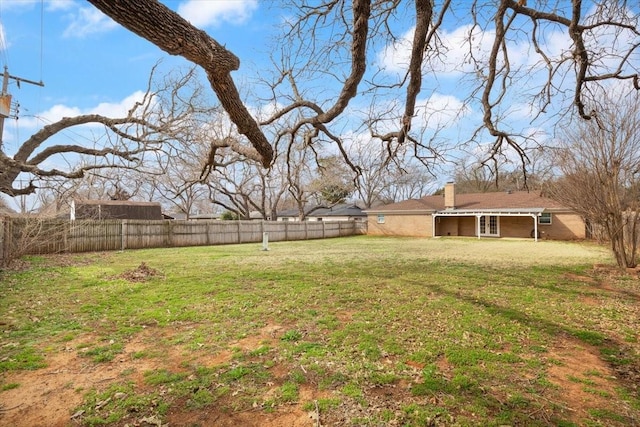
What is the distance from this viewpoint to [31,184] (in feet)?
26.5

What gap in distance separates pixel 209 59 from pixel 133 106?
26.1ft

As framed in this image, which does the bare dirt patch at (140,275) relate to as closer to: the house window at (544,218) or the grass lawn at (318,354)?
the grass lawn at (318,354)

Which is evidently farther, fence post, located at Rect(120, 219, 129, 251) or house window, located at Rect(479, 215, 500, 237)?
house window, located at Rect(479, 215, 500, 237)

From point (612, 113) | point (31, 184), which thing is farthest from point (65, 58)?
point (612, 113)

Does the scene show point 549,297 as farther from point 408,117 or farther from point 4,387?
point 4,387

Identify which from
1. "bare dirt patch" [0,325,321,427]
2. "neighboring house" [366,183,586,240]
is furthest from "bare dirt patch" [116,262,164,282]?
"neighboring house" [366,183,586,240]

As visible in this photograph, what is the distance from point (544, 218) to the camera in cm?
2206

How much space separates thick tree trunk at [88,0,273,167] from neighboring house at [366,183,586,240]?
2214 cm

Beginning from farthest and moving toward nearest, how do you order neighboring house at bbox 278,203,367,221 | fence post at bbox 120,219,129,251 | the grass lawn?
neighboring house at bbox 278,203,367,221, fence post at bbox 120,219,129,251, the grass lawn

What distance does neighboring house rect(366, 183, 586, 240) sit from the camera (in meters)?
21.4

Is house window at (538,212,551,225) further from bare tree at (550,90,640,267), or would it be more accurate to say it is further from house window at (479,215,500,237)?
bare tree at (550,90,640,267)

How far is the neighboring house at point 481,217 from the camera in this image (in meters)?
21.4

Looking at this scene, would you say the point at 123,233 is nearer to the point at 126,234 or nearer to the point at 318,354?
the point at 126,234

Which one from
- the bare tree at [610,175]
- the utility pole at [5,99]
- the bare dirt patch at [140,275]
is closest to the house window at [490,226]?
the bare tree at [610,175]
